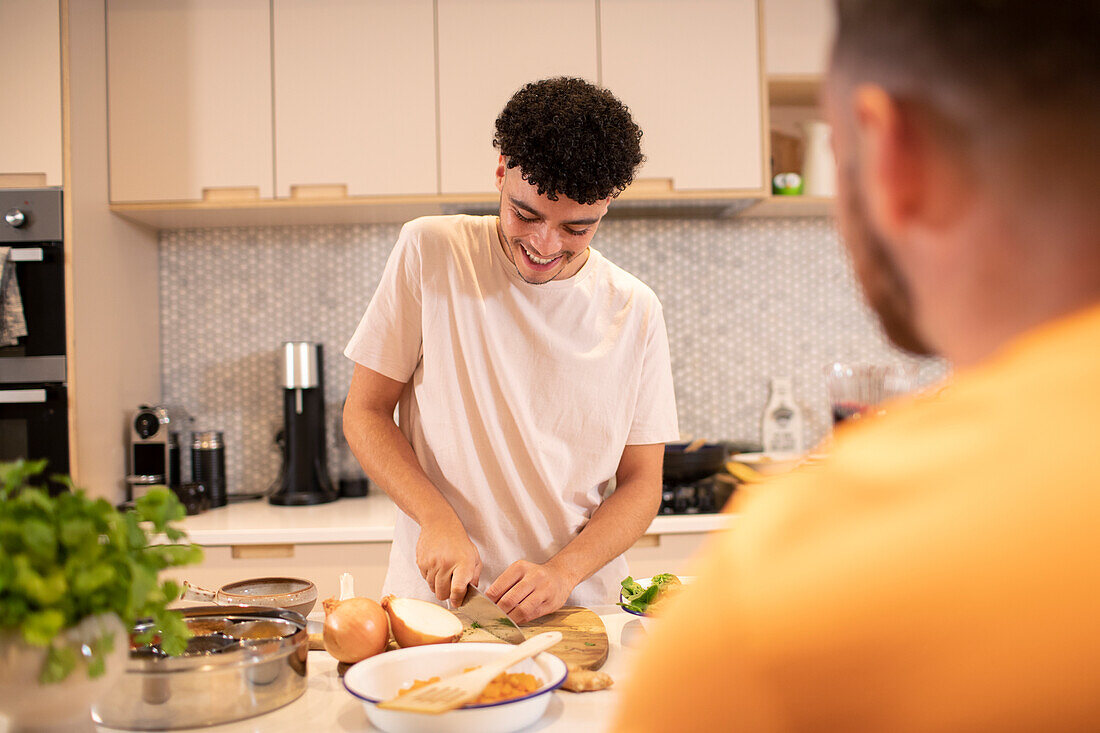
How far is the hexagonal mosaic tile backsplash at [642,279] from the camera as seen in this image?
274 cm

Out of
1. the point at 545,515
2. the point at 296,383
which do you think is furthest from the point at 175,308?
the point at 545,515

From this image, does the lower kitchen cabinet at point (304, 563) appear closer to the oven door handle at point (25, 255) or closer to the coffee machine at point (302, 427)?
the coffee machine at point (302, 427)

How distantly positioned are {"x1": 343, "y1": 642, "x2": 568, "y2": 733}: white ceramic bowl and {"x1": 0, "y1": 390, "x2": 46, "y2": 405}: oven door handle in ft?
5.81

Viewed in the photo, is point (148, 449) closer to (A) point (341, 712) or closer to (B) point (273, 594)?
(B) point (273, 594)

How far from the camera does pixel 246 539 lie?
213 cm

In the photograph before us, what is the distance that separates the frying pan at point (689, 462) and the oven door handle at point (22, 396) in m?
1.72

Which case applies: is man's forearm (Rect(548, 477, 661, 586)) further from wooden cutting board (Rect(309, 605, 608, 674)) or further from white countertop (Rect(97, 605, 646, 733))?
white countertop (Rect(97, 605, 646, 733))

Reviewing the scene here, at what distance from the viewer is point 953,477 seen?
0.93 feet

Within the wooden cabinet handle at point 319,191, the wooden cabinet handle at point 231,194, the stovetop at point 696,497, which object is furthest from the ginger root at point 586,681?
the wooden cabinet handle at point 231,194

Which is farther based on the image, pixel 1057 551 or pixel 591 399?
pixel 591 399

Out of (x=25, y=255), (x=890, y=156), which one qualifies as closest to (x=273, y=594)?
(x=890, y=156)

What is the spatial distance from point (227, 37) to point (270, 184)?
46cm

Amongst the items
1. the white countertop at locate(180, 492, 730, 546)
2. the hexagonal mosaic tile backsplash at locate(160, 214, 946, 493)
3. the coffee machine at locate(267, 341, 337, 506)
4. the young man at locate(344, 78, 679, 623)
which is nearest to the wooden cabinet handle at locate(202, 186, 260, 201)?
the hexagonal mosaic tile backsplash at locate(160, 214, 946, 493)

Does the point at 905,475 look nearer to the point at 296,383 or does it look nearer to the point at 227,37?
the point at 296,383
